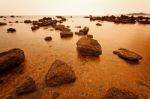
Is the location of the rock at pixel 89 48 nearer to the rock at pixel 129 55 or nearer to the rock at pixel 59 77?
the rock at pixel 129 55

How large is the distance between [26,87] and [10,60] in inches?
30.4

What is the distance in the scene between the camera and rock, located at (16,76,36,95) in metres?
2.44

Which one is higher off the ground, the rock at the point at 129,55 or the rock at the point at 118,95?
the rock at the point at 118,95

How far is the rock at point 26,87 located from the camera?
2.44 m

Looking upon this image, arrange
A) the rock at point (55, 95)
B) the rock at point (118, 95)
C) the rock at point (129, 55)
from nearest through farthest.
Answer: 1. the rock at point (118, 95)
2. the rock at point (55, 95)
3. the rock at point (129, 55)

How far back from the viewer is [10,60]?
3.08 meters

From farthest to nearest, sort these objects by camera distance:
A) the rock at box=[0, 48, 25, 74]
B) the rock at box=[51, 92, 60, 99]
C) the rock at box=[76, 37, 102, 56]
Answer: the rock at box=[76, 37, 102, 56]
the rock at box=[0, 48, 25, 74]
the rock at box=[51, 92, 60, 99]

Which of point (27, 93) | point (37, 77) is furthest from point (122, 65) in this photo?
point (27, 93)

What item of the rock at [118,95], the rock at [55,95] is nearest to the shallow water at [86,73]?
the rock at [55,95]

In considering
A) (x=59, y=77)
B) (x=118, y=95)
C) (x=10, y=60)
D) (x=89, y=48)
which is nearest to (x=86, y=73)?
(x=59, y=77)

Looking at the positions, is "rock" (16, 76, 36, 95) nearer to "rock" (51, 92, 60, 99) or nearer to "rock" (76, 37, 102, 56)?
"rock" (51, 92, 60, 99)

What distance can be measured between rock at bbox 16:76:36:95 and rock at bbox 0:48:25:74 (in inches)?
24.0

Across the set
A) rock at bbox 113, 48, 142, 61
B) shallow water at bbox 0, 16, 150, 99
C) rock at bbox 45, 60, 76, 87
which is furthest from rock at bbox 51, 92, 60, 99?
rock at bbox 113, 48, 142, 61

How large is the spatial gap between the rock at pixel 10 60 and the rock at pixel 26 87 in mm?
609
